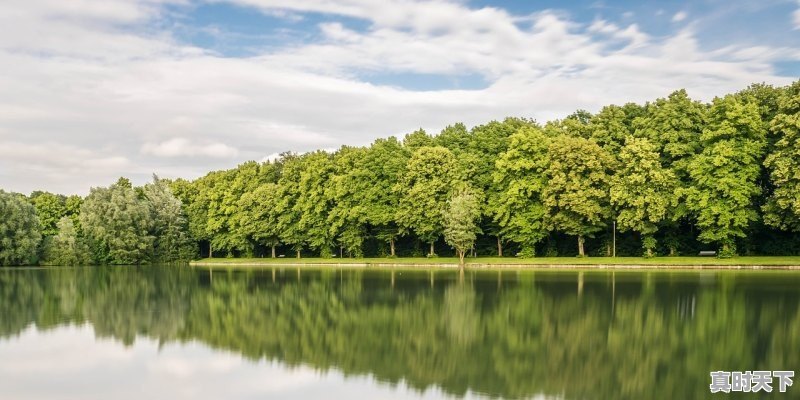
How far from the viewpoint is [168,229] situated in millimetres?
92000

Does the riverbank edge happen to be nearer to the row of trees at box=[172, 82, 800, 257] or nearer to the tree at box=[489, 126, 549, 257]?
the row of trees at box=[172, 82, 800, 257]

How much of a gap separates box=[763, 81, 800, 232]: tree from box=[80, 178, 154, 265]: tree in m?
72.5

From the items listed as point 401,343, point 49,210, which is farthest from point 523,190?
point 49,210

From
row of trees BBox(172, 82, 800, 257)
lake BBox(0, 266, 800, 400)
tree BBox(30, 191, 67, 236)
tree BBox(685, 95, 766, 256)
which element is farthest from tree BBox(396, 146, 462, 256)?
tree BBox(30, 191, 67, 236)

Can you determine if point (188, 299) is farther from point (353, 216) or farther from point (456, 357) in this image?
point (353, 216)

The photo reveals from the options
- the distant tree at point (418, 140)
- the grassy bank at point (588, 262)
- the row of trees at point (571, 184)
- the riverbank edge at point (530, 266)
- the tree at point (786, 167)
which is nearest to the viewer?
the tree at point (786, 167)

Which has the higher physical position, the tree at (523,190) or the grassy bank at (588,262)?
the tree at (523,190)

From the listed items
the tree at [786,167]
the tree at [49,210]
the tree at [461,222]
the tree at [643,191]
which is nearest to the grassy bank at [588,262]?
the tree at [461,222]

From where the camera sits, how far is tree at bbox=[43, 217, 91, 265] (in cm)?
8456

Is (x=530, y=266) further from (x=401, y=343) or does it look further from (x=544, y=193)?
(x=401, y=343)

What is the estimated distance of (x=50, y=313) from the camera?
2903 cm

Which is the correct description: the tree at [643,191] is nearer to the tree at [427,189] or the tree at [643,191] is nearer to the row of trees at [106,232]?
the tree at [427,189]

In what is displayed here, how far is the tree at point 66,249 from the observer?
8456 centimetres

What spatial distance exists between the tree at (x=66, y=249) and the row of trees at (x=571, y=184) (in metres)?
22.1
